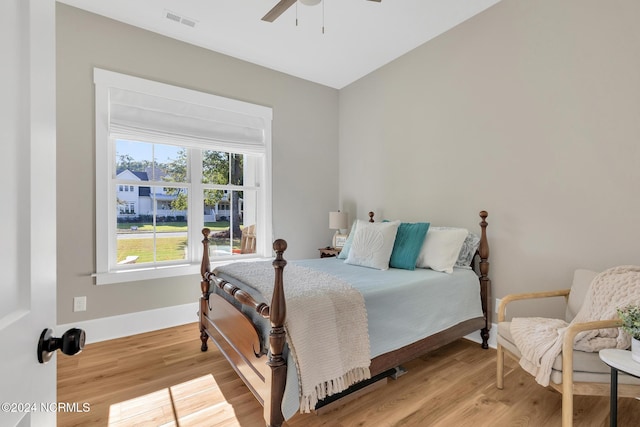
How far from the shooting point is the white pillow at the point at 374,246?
109 inches

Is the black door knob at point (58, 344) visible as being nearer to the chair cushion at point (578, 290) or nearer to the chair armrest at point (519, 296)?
the chair armrest at point (519, 296)

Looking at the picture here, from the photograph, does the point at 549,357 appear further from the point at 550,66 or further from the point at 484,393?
the point at 550,66

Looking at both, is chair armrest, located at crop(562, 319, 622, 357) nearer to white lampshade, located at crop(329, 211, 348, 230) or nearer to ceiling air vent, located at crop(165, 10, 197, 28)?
white lampshade, located at crop(329, 211, 348, 230)

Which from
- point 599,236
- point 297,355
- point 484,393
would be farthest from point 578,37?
point 297,355

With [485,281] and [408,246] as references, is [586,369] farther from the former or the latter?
[408,246]

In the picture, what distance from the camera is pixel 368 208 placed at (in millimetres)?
4102

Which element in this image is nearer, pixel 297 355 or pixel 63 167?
pixel 297 355

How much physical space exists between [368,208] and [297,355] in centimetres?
275

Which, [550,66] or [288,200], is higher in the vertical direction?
[550,66]

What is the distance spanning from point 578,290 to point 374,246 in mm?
1483

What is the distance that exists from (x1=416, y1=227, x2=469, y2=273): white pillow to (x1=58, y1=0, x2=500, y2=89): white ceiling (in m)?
2.06

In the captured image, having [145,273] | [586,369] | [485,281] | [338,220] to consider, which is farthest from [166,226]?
[586,369]

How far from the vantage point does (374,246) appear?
2836mm

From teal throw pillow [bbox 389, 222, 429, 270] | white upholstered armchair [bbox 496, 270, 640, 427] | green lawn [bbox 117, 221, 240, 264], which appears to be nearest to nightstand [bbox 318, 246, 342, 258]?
teal throw pillow [bbox 389, 222, 429, 270]
